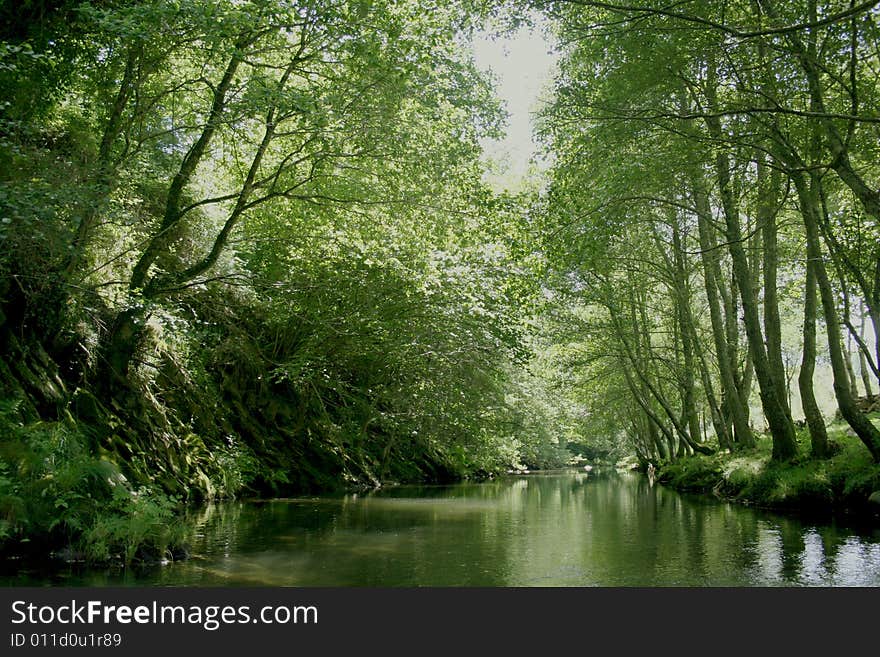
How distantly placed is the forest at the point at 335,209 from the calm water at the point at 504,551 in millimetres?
1099

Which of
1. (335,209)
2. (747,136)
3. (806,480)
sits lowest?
(806,480)

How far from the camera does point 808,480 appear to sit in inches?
536

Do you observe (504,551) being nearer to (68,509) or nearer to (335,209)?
(68,509)

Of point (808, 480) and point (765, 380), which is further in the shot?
point (765, 380)

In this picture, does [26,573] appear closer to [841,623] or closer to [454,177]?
[841,623]

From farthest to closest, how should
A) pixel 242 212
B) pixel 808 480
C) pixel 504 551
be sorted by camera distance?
pixel 242 212 → pixel 808 480 → pixel 504 551

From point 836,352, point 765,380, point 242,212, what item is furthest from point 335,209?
point 765,380

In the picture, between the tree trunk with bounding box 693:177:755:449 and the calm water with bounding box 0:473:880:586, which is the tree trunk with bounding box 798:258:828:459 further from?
the tree trunk with bounding box 693:177:755:449

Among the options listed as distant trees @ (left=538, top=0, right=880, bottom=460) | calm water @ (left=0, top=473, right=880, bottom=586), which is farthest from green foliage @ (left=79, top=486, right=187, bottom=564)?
distant trees @ (left=538, top=0, right=880, bottom=460)

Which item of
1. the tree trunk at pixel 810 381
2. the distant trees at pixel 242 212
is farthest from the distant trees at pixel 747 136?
the distant trees at pixel 242 212

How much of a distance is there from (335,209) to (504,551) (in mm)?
8465

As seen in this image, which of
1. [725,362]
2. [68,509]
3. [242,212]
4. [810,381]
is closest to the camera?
[68,509]

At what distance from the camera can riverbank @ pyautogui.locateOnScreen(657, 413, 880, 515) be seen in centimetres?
1223

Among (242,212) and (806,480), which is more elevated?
(242,212)
